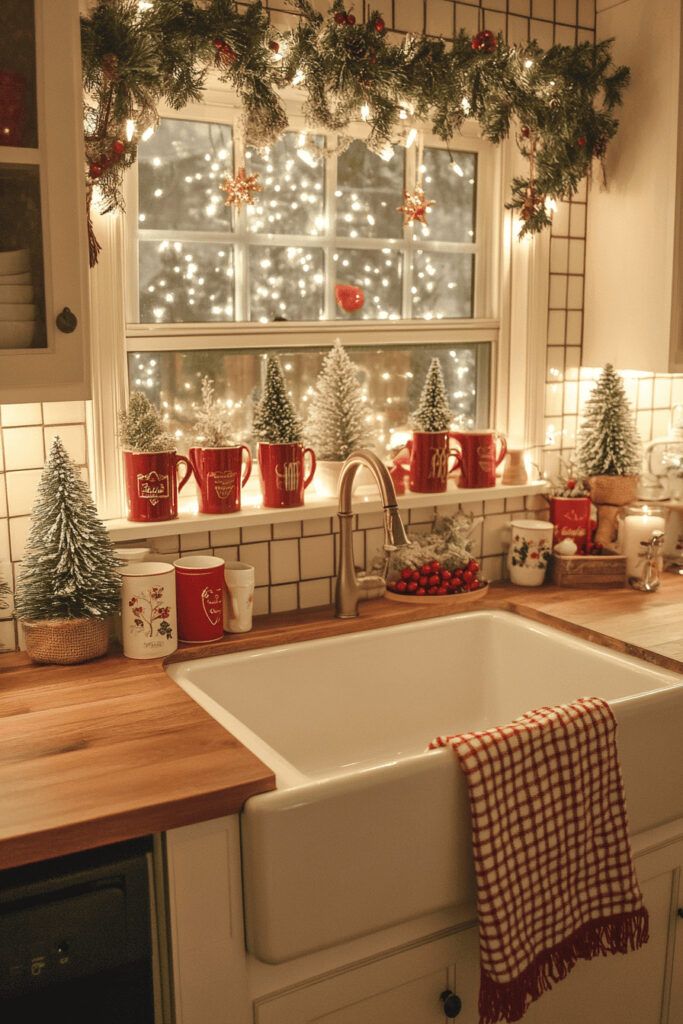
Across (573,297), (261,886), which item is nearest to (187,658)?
(261,886)

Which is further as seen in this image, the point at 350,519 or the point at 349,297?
the point at 349,297

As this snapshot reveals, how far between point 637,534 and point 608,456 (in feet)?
0.76

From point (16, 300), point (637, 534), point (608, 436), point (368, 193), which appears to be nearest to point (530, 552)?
point (637, 534)

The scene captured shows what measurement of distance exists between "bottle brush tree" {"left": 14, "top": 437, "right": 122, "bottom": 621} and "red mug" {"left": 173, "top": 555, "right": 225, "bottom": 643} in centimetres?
13

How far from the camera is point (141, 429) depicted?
1896 mm

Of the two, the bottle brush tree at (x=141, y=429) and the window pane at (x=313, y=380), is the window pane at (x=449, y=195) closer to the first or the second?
the window pane at (x=313, y=380)

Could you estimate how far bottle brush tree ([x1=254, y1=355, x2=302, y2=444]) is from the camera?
205 centimetres

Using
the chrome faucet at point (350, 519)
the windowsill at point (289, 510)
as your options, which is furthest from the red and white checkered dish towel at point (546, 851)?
the windowsill at point (289, 510)

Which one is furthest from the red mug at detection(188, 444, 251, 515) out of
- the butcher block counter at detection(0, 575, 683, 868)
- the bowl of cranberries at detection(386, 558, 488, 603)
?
the bowl of cranberries at detection(386, 558, 488, 603)

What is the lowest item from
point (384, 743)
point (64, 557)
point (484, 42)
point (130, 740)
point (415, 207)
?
point (384, 743)

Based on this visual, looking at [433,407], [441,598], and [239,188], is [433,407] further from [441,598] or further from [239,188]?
[239,188]

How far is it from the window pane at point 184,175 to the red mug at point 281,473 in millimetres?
480

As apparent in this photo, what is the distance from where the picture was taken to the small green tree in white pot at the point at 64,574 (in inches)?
69.3

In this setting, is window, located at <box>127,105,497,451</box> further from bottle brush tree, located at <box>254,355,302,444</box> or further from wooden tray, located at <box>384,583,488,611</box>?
wooden tray, located at <box>384,583,488,611</box>
